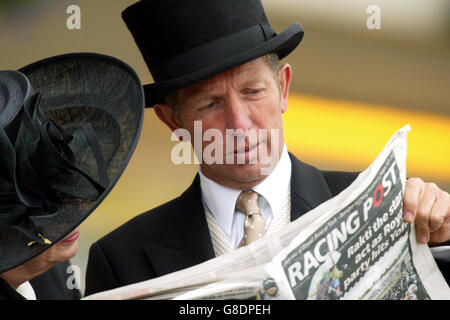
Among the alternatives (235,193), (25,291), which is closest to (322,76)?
(235,193)

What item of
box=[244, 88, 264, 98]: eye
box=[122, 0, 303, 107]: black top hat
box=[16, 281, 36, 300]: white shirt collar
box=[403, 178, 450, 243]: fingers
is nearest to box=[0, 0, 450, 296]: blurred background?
box=[16, 281, 36, 300]: white shirt collar

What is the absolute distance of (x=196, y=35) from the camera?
1.87m

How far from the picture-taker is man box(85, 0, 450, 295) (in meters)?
1.82

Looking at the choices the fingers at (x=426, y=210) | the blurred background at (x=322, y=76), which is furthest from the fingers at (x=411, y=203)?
the blurred background at (x=322, y=76)

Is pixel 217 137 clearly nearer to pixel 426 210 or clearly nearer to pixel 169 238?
pixel 169 238

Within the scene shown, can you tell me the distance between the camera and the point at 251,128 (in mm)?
1795

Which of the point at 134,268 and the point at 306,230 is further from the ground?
the point at 306,230

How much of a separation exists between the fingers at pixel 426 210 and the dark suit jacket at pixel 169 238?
40cm

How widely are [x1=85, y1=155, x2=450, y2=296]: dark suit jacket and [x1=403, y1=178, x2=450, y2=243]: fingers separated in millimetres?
395

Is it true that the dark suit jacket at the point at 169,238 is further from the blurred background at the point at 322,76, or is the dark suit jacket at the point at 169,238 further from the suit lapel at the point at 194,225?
the blurred background at the point at 322,76

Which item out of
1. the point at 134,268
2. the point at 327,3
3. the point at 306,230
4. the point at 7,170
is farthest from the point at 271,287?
the point at 327,3

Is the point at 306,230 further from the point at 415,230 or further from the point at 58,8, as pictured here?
the point at 58,8

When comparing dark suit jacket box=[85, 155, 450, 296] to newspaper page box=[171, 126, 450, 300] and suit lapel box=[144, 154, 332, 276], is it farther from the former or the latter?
newspaper page box=[171, 126, 450, 300]

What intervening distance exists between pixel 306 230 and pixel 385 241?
8.7 inches
